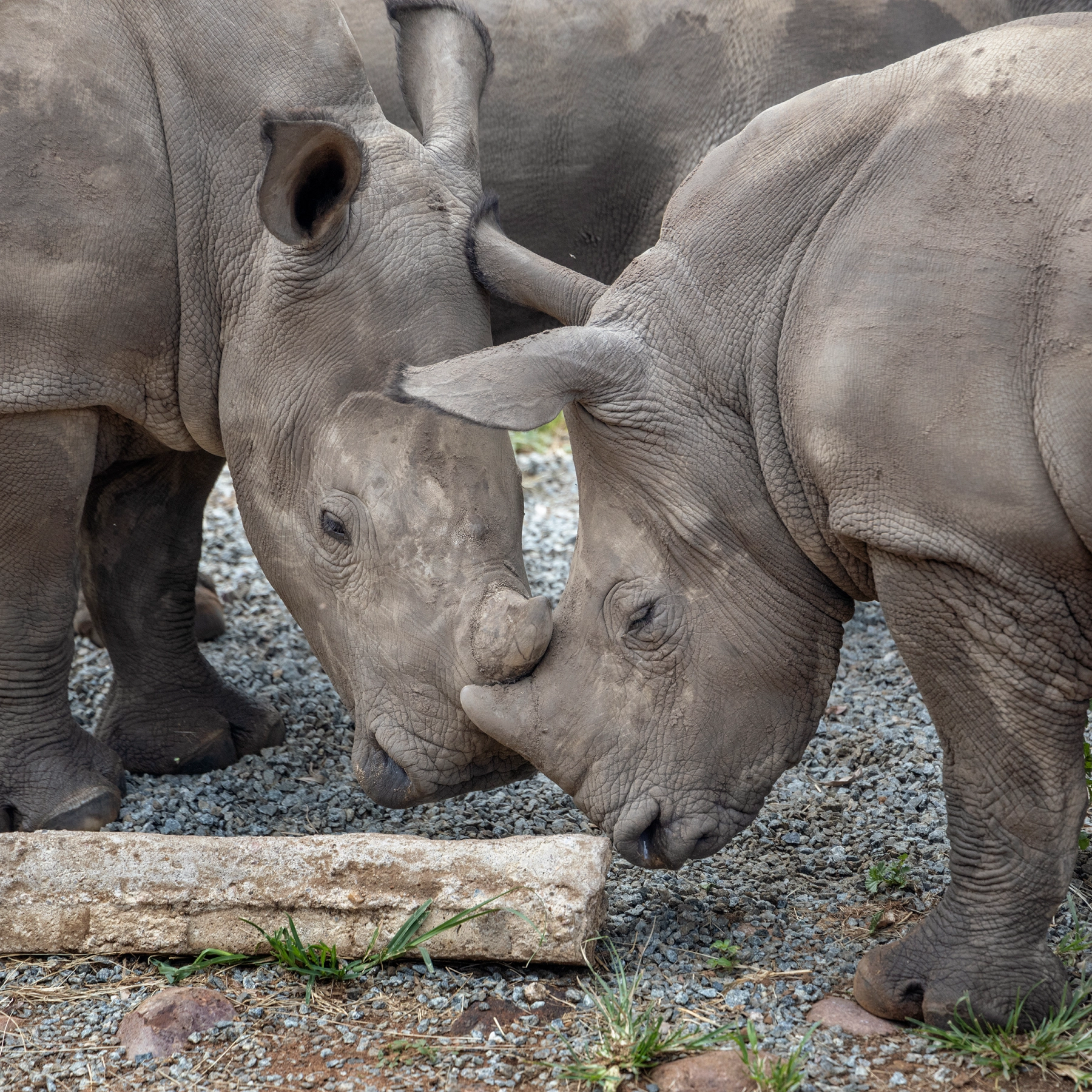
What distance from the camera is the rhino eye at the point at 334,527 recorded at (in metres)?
4.85

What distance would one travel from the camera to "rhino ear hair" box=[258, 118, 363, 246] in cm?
450

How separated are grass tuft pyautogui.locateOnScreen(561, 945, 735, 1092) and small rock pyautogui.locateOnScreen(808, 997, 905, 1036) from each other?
0.28 metres

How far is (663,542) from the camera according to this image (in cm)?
439

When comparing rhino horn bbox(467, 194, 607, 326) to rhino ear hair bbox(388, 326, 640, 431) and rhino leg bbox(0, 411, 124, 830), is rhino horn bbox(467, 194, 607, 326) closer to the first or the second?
rhino ear hair bbox(388, 326, 640, 431)

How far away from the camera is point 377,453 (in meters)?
4.76

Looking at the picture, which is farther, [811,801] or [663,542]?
[811,801]

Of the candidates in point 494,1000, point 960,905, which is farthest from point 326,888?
point 960,905

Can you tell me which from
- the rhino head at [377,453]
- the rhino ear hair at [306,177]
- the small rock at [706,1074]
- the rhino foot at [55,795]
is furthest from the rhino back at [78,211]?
the small rock at [706,1074]

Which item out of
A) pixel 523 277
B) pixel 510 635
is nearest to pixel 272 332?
pixel 523 277

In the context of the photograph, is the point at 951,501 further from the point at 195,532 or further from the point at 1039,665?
the point at 195,532

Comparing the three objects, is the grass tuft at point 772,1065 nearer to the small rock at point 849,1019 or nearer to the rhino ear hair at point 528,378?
the small rock at point 849,1019

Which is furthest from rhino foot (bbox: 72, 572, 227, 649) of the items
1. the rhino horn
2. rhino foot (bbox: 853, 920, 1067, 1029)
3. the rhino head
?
rhino foot (bbox: 853, 920, 1067, 1029)

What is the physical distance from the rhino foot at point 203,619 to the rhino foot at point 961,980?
13.2 feet

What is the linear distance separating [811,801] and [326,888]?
6.49 ft
